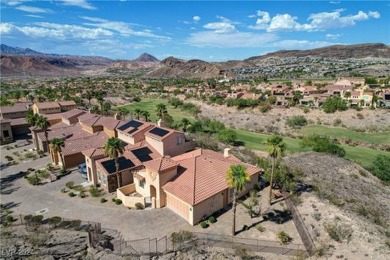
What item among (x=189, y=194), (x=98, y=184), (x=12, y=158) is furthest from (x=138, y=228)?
(x=12, y=158)

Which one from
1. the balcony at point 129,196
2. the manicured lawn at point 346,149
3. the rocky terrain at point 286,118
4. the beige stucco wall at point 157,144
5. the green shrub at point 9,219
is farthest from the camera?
the rocky terrain at point 286,118

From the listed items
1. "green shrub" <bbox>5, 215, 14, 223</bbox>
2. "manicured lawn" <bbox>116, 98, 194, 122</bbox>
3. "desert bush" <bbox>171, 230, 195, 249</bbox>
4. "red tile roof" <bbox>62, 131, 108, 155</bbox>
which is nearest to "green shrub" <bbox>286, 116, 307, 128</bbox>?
"manicured lawn" <bbox>116, 98, 194, 122</bbox>

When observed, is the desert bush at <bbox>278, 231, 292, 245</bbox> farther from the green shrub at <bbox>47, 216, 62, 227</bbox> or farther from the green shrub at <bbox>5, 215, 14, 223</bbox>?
the green shrub at <bbox>5, 215, 14, 223</bbox>

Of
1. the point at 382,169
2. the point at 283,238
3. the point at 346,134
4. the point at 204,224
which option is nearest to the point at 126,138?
the point at 204,224

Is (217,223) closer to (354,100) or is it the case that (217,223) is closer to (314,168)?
(314,168)

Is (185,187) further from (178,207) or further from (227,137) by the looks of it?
(227,137)

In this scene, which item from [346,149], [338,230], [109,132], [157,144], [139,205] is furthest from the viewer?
[346,149]

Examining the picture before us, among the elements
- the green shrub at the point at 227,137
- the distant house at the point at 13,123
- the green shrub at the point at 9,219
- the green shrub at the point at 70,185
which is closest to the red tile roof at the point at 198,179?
the green shrub at the point at 70,185

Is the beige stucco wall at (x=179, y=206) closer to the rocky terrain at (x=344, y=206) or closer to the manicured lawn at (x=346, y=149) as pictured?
the rocky terrain at (x=344, y=206)
